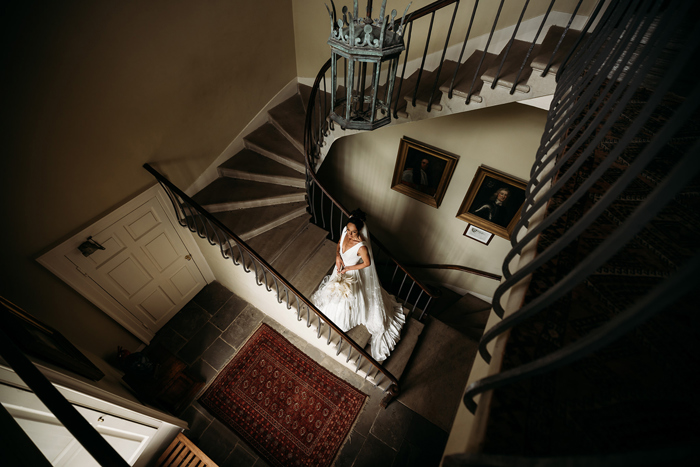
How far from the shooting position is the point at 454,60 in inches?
159

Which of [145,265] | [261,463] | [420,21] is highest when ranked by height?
[420,21]

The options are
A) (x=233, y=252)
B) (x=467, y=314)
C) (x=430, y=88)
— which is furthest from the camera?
(x=467, y=314)

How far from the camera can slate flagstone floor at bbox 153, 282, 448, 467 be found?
3.75 metres

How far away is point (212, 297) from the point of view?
505 cm

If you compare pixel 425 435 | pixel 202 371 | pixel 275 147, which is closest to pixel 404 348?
pixel 425 435

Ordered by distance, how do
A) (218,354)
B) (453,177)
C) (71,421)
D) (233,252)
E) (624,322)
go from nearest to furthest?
(624,322)
(71,421)
(233,252)
(218,354)
(453,177)

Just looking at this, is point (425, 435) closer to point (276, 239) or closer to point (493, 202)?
point (276, 239)

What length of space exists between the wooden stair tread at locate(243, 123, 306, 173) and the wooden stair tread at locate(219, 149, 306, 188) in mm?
94

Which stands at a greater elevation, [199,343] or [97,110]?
[97,110]

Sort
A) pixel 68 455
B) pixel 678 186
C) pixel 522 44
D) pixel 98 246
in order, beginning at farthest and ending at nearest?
pixel 522 44 < pixel 98 246 < pixel 68 455 < pixel 678 186

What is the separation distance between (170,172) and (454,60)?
4074 millimetres

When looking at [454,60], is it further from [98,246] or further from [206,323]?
[206,323]

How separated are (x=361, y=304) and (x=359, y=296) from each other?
141 mm

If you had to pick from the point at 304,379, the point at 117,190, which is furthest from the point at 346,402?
the point at 117,190
